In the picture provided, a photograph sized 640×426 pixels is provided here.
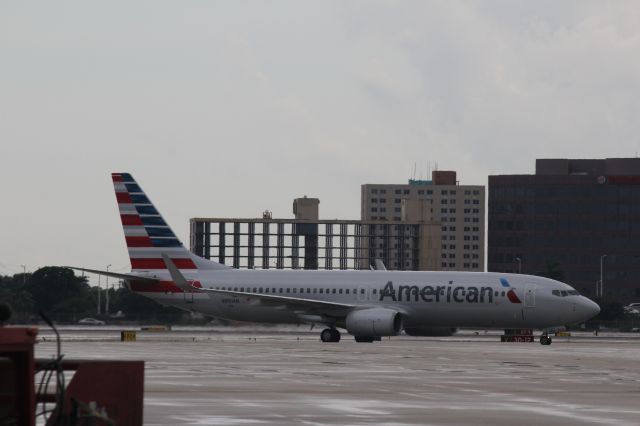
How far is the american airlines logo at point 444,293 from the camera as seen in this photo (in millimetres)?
64938

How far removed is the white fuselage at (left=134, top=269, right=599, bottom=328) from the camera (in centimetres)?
6506

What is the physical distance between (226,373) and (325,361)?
8660mm

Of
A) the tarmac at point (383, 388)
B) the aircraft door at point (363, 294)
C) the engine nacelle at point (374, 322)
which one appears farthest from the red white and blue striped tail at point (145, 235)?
the tarmac at point (383, 388)

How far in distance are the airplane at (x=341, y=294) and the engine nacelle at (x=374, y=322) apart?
0.05 m

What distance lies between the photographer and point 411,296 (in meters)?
66.0

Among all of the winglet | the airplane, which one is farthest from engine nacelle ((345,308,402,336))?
the winglet

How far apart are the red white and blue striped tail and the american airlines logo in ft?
31.6

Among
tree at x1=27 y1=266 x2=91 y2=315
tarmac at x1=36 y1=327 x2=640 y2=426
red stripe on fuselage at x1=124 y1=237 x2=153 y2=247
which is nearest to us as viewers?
tarmac at x1=36 y1=327 x2=640 y2=426

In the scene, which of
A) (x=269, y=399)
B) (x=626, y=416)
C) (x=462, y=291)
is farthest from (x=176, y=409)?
(x=462, y=291)

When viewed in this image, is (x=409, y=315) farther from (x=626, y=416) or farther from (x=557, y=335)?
(x=626, y=416)

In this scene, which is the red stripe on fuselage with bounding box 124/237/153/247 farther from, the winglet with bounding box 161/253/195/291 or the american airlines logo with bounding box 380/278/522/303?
the american airlines logo with bounding box 380/278/522/303

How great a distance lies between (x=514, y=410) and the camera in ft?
75.2

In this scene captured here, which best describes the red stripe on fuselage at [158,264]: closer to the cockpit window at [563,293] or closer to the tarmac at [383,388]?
the cockpit window at [563,293]

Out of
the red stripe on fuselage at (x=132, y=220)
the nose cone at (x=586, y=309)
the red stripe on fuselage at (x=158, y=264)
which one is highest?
the red stripe on fuselage at (x=132, y=220)
